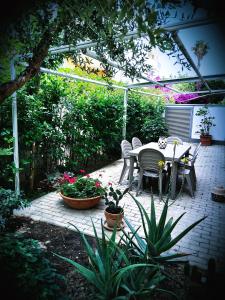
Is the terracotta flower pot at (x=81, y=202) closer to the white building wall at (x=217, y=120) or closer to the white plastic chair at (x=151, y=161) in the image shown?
the white plastic chair at (x=151, y=161)

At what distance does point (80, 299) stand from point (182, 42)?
3.61 m

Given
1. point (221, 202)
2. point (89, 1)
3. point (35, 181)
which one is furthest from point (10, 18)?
point (221, 202)

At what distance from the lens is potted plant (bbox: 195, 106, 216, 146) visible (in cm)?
1289

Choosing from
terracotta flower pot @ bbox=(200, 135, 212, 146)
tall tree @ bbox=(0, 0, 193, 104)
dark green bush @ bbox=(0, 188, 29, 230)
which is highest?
tall tree @ bbox=(0, 0, 193, 104)

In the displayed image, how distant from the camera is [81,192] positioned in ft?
13.6

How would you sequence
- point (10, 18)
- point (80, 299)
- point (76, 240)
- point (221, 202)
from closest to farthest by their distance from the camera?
1. point (10, 18)
2. point (80, 299)
3. point (76, 240)
4. point (221, 202)

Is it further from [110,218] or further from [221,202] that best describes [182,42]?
[221,202]

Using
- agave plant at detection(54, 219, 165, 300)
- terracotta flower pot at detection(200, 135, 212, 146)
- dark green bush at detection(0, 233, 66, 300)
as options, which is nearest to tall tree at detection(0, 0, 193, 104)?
dark green bush at detection(0, 233, 66, 300)

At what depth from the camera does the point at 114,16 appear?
1.49 m

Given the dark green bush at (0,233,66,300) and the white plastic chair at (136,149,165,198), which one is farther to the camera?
the white plastic chair at (136,149,165,198)

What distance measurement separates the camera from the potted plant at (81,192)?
401 cm

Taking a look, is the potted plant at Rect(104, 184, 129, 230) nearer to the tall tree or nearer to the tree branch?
the tall tree

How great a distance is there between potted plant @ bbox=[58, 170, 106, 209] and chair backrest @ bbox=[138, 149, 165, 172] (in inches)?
43.2

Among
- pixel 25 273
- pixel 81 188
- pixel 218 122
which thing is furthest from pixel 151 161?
pixel 218 122
